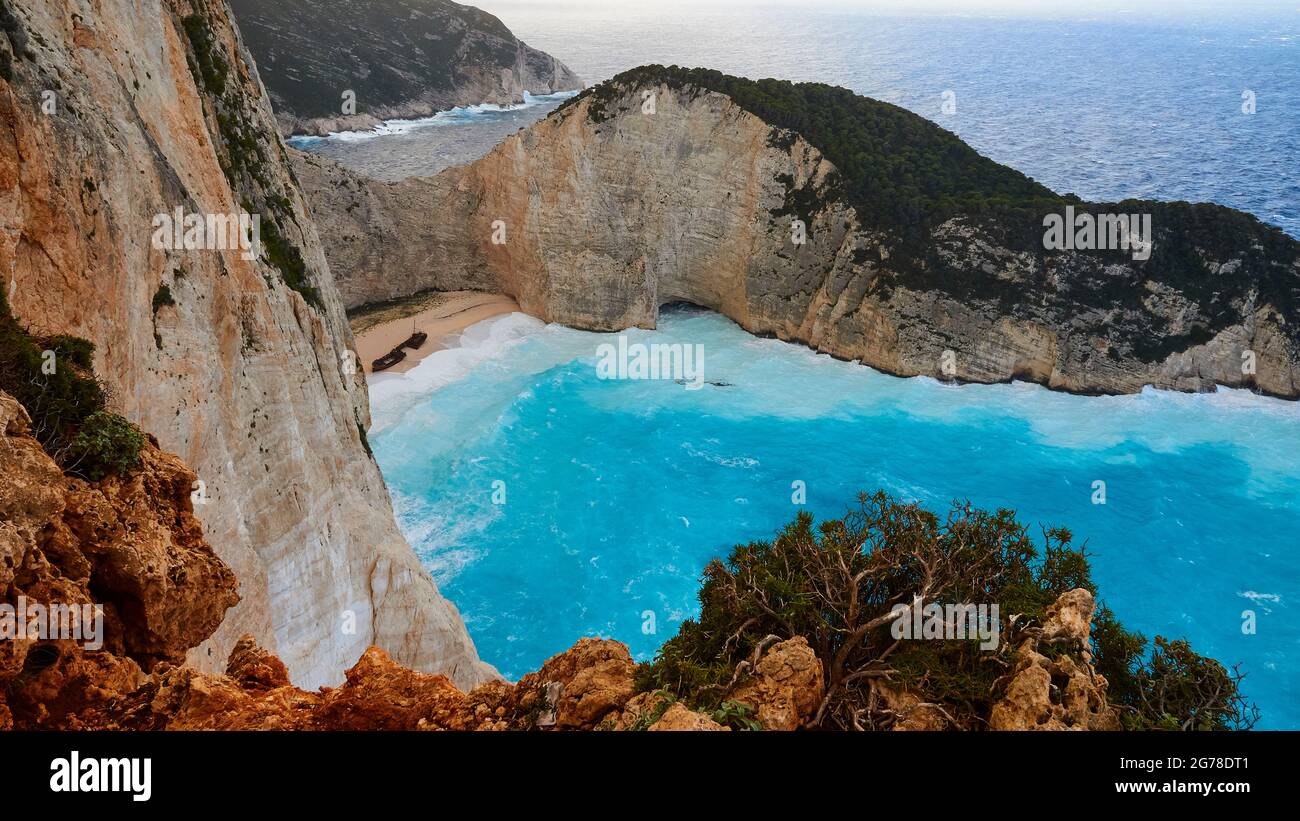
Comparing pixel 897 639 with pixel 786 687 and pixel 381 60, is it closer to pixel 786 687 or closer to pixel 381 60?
pixel 786 687

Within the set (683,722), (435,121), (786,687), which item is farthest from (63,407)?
(435,121)

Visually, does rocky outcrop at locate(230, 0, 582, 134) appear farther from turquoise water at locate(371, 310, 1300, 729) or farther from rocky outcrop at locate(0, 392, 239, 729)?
rocky outcrop at locate(0, 392, 239, 729)

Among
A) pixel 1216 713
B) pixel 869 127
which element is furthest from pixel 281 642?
pixel 869 127

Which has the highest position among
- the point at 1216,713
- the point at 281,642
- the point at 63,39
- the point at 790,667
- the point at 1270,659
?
the point at 63,39

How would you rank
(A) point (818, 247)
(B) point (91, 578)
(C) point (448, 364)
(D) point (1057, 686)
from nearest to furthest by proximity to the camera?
(B) point (91, 578), (D) point (1057, 686), (C) point (448, 364), (A) point (818, 247)

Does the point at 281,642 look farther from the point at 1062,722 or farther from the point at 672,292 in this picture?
the point at 672,292

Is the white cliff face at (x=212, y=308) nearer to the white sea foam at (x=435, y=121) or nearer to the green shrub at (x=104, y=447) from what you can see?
the green shrub at (x=104, y=447)

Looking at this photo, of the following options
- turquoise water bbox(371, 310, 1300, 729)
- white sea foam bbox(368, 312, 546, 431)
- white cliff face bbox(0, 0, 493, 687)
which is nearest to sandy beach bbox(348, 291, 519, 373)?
white sea foam bbox(368, 312, 546, 431)
